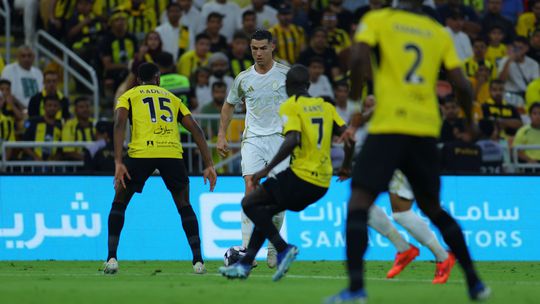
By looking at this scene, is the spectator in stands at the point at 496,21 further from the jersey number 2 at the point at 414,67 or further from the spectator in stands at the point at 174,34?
the jersey number 2 at the point at 414,67

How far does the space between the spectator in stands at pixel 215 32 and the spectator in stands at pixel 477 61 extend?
14.6 ft

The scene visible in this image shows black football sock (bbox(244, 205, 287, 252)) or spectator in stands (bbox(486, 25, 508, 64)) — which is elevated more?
black football sock (bbox(244, 205, 287, 252))

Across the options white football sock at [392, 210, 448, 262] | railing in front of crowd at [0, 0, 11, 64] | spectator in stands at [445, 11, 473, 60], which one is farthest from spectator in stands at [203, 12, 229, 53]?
white football sock at [392, 210, 448, 262]

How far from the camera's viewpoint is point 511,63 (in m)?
23.2

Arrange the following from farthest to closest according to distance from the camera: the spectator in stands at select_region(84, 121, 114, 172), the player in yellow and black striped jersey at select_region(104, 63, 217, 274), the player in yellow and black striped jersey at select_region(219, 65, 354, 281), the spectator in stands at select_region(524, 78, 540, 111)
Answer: the spectator in stands at select_region(524, 78, 540, 111) < the spectator in stands at select_region(84, 121, 114, 172) < the player in yellow and black striped jersey at select_region(104, 63, 217, 274) < the player in yellow and black striped jersey at select_region(219, 65, 354, 281)

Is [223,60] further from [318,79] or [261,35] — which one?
[261,35]

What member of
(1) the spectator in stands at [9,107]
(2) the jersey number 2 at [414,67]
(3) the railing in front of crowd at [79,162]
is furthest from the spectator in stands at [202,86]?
(2) the jersey number 2 at [414,67]

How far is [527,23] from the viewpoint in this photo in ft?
82.2

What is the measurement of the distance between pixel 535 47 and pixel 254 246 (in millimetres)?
→ 13648

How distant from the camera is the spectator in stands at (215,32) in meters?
22.1

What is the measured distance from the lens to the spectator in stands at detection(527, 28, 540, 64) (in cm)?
2398

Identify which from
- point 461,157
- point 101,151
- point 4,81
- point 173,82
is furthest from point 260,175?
point 4,81

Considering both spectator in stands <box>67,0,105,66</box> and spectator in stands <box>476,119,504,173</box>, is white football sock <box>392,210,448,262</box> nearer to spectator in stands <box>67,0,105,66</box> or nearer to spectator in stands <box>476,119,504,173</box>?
spectator in stands <box>476,119,504,173</box>

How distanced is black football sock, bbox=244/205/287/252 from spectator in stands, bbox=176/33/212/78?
10070mm
